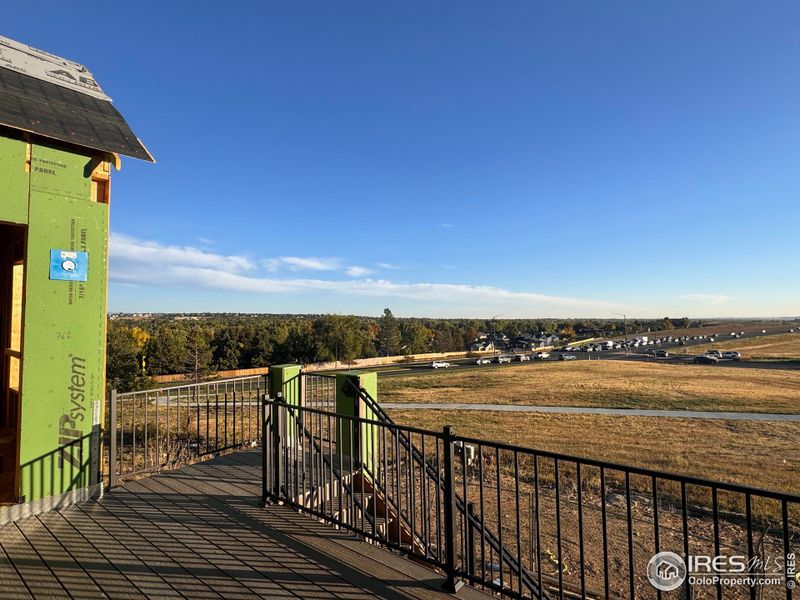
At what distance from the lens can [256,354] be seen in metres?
58.4

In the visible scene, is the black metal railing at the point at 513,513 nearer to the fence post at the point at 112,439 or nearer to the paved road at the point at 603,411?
the fence post at the point at 112,439

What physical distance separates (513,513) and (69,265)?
9.03 metres

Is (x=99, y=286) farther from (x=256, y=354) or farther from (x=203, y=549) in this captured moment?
(x=256, y=354)

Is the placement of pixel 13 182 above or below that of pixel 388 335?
above

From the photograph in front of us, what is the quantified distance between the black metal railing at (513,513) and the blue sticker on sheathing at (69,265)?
251cm

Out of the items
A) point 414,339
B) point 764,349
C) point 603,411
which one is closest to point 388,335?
point 414,339

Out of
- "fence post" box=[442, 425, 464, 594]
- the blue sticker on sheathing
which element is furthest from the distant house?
"fence post" box=[442, 425, 464, 594]

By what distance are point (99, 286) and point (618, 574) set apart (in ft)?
28.6

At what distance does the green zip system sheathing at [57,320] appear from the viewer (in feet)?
14.6

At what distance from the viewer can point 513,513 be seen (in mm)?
9406

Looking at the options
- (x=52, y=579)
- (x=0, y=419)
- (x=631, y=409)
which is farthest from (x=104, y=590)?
(x=631, y=409)

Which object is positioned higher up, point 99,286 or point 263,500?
point 99,286

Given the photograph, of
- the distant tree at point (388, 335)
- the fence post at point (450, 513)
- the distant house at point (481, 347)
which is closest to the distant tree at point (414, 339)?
the distant tree at point (388, 335)

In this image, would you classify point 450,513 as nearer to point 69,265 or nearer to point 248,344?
point 69,265
